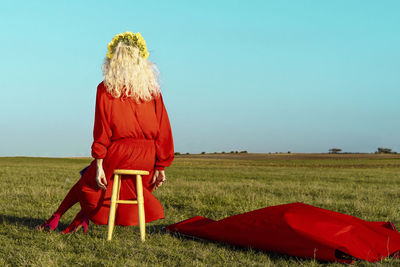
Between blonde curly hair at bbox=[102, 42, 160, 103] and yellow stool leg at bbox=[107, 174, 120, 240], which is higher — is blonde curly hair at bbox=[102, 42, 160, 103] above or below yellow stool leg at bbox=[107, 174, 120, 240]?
above

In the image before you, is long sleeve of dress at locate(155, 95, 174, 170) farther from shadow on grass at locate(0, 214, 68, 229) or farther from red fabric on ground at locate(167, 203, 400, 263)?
shadow on grass at locate(0, 214, 68, 229)

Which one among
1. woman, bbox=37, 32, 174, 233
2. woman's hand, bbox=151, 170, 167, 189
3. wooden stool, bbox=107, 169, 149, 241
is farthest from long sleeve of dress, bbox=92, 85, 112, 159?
woman's hand, bbox=151, 170, 167, 189

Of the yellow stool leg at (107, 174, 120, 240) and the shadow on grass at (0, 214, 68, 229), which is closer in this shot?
the yellow stool leg at (107, 174, 120, 240)

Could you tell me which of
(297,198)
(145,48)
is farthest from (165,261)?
(297,198)

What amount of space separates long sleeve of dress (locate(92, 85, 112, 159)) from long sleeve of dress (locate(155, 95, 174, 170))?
730 millimetres

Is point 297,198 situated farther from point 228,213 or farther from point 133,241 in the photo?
point 133,241

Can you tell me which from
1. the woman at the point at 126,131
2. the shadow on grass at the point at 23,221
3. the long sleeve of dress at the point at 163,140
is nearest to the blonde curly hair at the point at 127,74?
the woman at the point at 126,131

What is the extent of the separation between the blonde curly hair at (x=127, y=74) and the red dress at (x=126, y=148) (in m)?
0.11

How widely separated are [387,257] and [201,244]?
93.8 inches

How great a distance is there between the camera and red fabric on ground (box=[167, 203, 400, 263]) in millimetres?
4855

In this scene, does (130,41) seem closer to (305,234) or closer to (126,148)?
(126,148)

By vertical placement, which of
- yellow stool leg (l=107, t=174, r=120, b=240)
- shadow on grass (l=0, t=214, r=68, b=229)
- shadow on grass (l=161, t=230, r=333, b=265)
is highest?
yellow stool leg (l=107, t=174, r=120, b=240)

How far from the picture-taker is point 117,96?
5473 millimetres

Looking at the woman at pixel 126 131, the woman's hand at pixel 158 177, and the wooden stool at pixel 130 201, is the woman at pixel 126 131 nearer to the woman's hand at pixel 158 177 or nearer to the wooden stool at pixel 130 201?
the woman's hand at pixel 158 177
